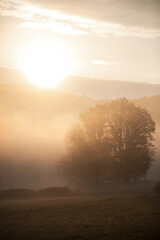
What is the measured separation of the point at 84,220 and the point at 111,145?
29.2 metres

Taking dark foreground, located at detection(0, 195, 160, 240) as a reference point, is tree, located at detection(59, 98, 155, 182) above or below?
above

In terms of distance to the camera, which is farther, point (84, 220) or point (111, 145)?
point (111, 145)

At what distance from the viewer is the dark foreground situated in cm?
2227

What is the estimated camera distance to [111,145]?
54812 mm

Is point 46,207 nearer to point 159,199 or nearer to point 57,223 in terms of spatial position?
point 57,223

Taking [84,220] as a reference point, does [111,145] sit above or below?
above

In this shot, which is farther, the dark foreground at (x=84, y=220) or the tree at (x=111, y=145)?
the tree at (x=111, y=145)

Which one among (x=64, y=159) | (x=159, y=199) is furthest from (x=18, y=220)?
(x=64, y=159)

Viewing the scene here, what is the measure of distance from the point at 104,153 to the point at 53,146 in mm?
53087

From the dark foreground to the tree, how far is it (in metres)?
19.7

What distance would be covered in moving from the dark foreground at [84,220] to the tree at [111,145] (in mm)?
19675

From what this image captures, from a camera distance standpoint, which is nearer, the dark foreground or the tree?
the dark foreground

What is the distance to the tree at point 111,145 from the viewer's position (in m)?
53.7

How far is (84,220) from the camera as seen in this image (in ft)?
86.2
